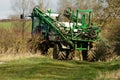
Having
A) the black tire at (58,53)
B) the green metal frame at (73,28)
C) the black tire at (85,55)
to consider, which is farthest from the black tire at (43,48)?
the black tire at (85,55)

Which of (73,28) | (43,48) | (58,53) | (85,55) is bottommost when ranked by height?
(85,55)

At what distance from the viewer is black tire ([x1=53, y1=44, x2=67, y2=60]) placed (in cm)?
3162

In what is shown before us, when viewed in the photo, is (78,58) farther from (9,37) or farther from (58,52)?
(9,37)

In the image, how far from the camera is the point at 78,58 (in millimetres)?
32969

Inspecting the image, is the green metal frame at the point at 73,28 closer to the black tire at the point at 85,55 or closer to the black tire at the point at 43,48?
the black tire at the point at 85,55

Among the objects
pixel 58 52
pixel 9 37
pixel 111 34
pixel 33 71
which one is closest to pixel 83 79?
pixel 33 71

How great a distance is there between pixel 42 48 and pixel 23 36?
5.76 ft

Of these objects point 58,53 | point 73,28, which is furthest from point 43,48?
point 73,28

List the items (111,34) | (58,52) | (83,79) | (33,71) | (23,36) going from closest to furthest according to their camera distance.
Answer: (83,79), (33,71), (58,52), (23,36), (111,34)

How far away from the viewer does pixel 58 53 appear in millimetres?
31938

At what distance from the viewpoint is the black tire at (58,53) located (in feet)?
104

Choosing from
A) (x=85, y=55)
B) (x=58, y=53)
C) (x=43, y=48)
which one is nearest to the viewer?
(x=58, y=53)

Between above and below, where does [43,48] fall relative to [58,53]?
above

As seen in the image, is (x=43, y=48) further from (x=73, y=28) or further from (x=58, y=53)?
(x=73, y=28)
